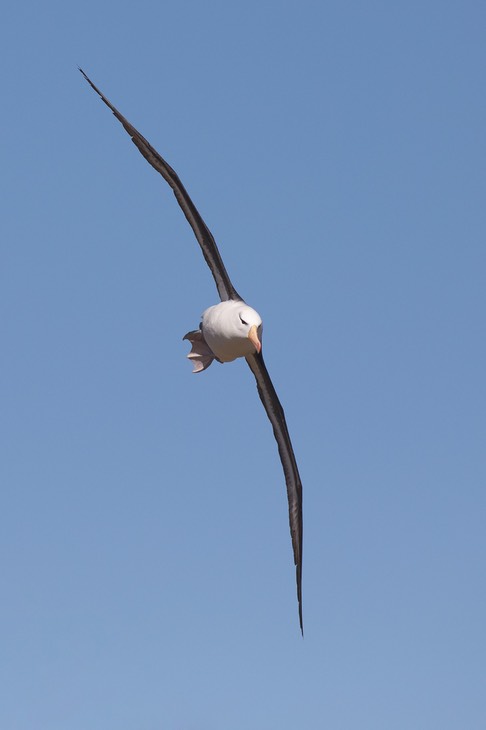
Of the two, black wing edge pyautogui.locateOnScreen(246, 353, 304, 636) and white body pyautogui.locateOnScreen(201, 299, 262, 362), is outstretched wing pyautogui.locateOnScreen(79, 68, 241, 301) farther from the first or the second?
black wing edge pyautogui.locateOnScreen(246, 353, 304, 636)

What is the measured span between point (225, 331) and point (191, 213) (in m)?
2.26

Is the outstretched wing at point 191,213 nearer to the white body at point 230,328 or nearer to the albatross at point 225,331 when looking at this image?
the albatross at point 225,331

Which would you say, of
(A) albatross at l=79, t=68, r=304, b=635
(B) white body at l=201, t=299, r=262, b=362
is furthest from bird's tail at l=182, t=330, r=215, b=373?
(B) white body at l=201, t=299, r=262, b=362

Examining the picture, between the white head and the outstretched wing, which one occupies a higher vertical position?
the outstretched wing

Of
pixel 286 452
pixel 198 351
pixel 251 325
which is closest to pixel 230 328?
pixel 251 325

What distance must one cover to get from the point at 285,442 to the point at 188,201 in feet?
16.3

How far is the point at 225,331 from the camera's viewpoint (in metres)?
28.3

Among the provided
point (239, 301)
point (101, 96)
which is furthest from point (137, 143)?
point (239, 301)

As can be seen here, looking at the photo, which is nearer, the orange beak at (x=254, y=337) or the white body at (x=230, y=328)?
the orange beak at (x=254, y=337)

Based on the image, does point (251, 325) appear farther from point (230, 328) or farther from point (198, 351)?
point (198, 351)

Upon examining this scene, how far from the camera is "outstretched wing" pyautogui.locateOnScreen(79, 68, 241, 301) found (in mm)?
29094

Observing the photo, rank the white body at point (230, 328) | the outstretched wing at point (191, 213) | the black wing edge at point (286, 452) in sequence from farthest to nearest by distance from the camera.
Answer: the black wing edge at point (286, 452), the outstretched wing at point (191, 213), the white body at point (230, 328)

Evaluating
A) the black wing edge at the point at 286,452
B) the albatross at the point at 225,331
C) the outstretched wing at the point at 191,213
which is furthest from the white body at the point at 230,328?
the black wing edge at the point at 286,452

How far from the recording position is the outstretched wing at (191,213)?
29094 mm
